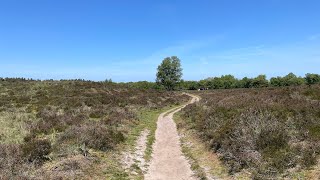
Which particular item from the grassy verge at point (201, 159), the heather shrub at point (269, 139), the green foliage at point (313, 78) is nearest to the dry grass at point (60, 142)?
the grassy verge at point (201, 159)

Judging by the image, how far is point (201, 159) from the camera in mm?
14477

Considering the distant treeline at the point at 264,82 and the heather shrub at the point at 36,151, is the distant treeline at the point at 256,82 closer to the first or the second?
the distant treeline at the point at 264,82

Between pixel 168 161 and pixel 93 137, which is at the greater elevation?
pixel 93 137

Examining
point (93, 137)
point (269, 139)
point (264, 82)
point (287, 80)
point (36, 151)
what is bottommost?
point (36, 151)

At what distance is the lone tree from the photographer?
94.9m

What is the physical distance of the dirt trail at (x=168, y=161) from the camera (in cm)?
1219

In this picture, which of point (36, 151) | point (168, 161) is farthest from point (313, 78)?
point (36, 151)

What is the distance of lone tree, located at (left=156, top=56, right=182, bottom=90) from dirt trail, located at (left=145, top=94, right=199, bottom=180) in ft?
240

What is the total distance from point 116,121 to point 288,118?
1286cm

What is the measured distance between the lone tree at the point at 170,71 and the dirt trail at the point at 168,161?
73.3 metres

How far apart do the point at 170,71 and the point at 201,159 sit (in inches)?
3214

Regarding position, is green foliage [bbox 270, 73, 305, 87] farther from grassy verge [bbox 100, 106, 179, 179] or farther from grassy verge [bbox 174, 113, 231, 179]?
grassy verge [bbox 174, 113, 231, 179]

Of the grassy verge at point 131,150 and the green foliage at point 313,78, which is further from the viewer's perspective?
the green foliage at point 313,78

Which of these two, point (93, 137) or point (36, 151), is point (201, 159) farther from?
point (36, 151)
